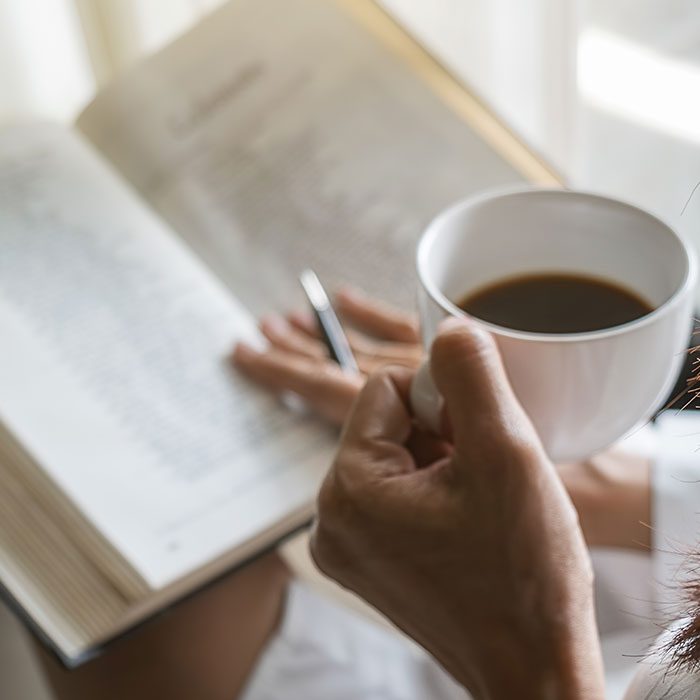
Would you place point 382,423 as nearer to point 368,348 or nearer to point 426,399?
Result: point 426,399

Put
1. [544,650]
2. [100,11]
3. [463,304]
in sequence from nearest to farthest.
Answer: [544,650] → [463,304] → [100,11]

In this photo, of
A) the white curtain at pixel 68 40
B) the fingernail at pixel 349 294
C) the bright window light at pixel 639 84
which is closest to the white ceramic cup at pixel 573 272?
the fingernail at pixel 349 294

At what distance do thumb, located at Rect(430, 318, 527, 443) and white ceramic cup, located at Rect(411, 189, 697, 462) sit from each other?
0.11 ft

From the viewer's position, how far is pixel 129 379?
722 millimetres

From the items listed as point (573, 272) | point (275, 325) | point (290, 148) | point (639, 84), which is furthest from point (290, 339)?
Answer: point (639, 84)

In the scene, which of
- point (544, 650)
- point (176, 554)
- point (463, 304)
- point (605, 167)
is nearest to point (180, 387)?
point (176, 554)

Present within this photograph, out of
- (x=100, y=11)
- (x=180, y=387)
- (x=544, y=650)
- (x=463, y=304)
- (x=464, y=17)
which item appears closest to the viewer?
(x=544, y=650)

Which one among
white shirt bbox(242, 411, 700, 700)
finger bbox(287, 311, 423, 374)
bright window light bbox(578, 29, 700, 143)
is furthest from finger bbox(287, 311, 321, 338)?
bright window light bbox(578, 29, 700, 143)

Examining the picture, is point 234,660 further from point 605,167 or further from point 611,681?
point 605,167

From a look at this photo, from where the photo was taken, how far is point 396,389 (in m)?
0.51

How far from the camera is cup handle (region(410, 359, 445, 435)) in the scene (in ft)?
1.61

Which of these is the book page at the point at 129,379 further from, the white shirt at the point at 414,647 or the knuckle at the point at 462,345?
the knuckle at the point at 462,345

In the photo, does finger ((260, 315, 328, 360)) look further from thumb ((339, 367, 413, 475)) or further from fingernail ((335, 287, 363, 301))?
thumb ((339, 367, 413, 475))

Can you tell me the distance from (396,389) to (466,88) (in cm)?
37
